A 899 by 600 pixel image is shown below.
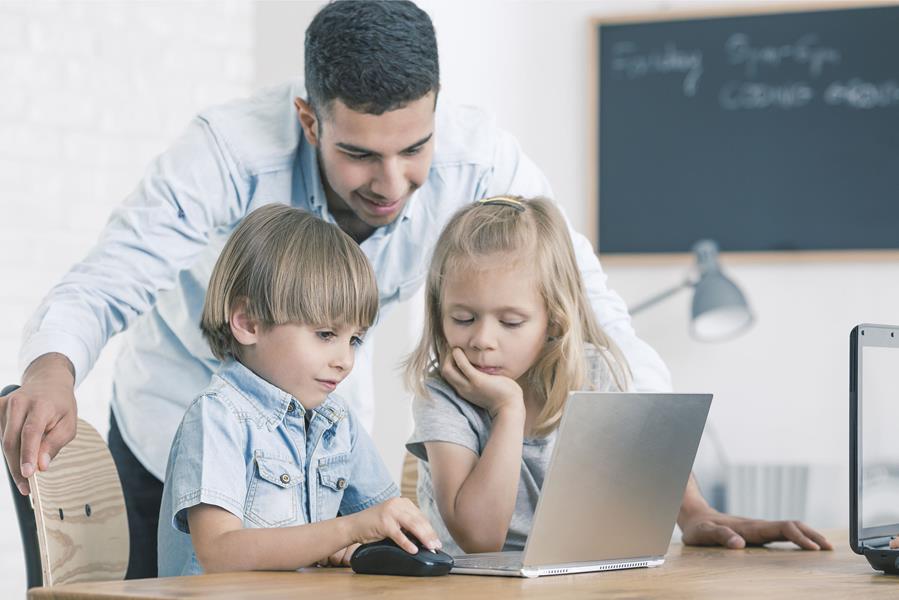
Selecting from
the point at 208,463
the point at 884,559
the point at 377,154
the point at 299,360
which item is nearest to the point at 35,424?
the point at 208,463

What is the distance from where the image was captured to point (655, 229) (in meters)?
3.19

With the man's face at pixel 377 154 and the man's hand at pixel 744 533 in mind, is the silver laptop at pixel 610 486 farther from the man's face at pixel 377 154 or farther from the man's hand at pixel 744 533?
the man's face at pixel 377 154

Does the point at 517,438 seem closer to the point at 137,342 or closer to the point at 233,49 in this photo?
the point at 137,342

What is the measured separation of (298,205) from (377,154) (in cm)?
22

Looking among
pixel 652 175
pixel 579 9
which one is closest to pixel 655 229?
pixel 652 175

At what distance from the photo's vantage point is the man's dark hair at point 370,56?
4.84 feet

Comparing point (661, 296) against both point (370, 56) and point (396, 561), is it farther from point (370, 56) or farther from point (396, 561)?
point (396, 561)

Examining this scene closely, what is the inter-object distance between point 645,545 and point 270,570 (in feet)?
1.11

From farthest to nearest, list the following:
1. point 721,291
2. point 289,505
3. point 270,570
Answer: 1. point 721,291
2. point 289,505
3. point 270,570

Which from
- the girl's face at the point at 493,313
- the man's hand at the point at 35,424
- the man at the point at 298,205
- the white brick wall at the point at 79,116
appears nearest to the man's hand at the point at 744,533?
the man at the point at 298,205

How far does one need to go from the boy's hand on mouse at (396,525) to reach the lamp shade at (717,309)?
6.49ft

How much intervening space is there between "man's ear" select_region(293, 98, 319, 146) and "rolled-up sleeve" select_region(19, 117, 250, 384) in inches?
4.0

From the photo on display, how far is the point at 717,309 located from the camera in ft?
9.44

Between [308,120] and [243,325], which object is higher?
[308,120]
